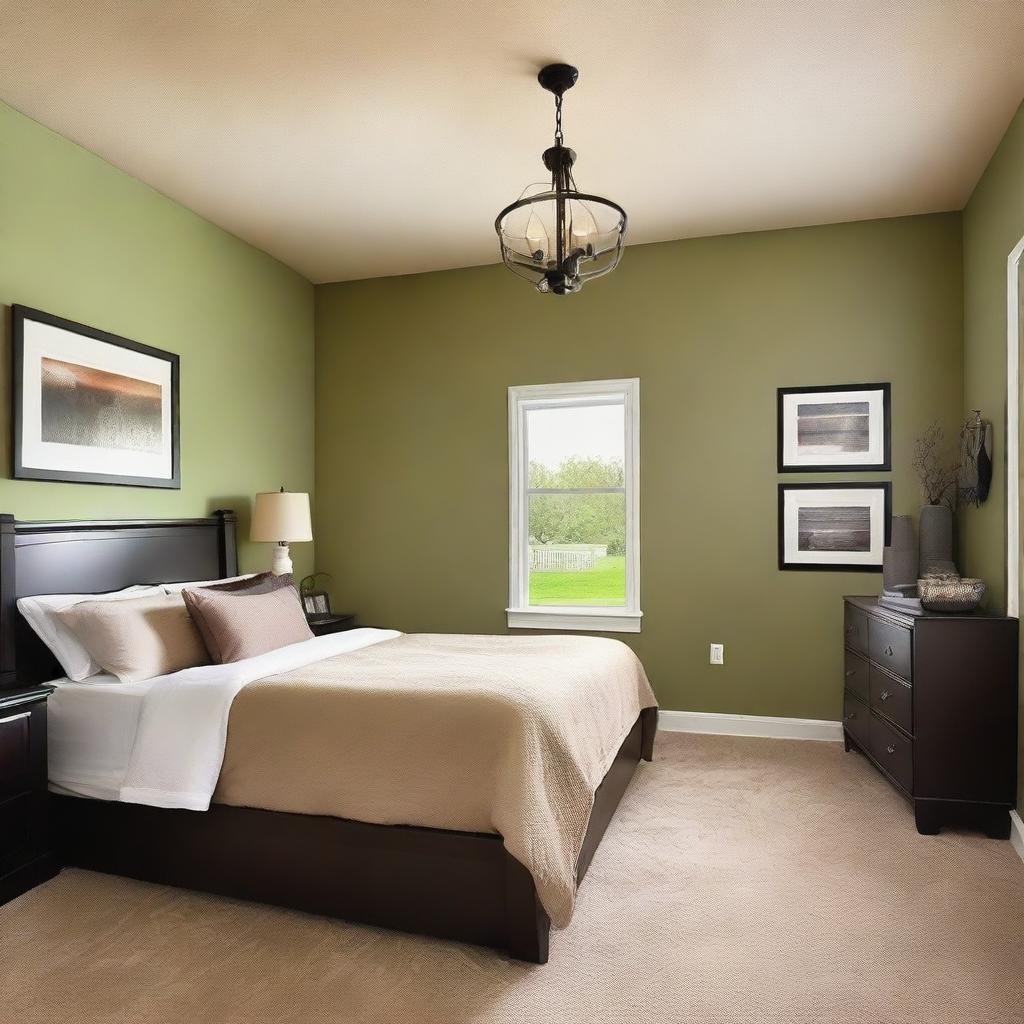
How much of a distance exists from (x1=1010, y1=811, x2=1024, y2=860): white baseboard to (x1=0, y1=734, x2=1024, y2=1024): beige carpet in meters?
0.05

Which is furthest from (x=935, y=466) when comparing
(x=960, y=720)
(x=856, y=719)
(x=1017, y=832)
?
(x=1017, y=832)

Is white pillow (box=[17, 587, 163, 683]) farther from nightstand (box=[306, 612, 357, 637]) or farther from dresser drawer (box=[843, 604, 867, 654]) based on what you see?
dresser drawer (box=[843, 604, 867, 654])

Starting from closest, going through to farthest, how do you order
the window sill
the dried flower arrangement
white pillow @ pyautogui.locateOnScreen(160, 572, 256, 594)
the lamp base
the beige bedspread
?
the beige bedspread → white pillow @ pyautogui.locateOnScreen(160, 572, 256, 594) → the dried flower arrangement → the lamp base → the window sill

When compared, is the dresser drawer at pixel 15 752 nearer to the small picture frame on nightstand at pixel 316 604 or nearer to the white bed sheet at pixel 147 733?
the white bed sheet at pixel 147 733

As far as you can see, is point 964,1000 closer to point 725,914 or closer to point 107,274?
point 725,914

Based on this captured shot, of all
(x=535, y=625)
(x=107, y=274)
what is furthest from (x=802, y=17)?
(x=535, y=625)

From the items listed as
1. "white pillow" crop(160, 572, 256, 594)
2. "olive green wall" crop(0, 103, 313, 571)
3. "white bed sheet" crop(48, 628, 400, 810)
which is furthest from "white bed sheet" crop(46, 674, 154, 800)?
"olive green wall" crop(0, 103, 313, 571)

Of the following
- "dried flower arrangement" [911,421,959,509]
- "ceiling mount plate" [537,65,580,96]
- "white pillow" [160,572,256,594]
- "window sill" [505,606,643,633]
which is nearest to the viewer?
"ceiling mount plate" [537,65,580,96]

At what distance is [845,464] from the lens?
14.5 feet

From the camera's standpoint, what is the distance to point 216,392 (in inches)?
174

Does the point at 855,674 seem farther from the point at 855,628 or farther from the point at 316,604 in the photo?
the point at 316,604

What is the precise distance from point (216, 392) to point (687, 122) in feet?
9.32

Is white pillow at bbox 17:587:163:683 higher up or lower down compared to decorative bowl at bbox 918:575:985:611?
lower down

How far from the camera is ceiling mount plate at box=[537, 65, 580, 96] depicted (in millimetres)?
2875
